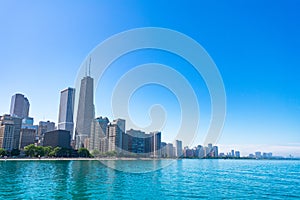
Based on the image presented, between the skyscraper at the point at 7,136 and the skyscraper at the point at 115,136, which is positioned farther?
the skyscraper at the point at 115,136

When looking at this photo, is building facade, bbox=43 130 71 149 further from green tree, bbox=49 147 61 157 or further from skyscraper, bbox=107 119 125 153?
skyscraper, bbox=107 119 125 153

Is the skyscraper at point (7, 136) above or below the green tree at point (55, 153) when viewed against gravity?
→ above

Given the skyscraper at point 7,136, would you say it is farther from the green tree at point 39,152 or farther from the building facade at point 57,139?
the green tree at point 39,152

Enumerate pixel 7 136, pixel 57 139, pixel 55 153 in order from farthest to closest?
pixel 57 139 → pixel 7 136 → pixel 55 153

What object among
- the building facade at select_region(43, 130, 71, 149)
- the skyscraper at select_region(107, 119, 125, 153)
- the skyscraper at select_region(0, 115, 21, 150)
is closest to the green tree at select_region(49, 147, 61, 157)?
the building facade at select_region(43, 130, 71, 149)

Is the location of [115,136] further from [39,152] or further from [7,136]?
[39,152]

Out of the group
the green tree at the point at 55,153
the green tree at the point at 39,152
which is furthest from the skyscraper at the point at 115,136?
the green tree at the point at 39,152

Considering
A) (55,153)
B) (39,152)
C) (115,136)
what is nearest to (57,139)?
(55,153)

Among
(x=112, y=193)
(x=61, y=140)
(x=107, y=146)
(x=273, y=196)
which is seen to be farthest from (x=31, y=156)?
(x=273, y=196)

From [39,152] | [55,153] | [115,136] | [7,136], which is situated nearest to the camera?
[39,152]

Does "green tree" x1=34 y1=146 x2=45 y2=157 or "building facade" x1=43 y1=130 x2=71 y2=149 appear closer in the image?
"green tree" x1=34 y1=146 x2=45 y2=157

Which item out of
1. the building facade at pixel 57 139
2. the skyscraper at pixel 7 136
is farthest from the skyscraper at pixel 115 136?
the skyscraper at pixel 7 136

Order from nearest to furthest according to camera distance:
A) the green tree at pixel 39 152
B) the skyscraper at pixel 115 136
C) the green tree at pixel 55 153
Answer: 1. the green tree at pixel 39 152
2. the green tree at pixel 55 153
3. the skyscraper at pixel 115 136

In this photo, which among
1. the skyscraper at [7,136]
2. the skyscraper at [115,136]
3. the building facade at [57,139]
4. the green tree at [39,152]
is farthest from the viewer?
the skyscraper at [115,136]
